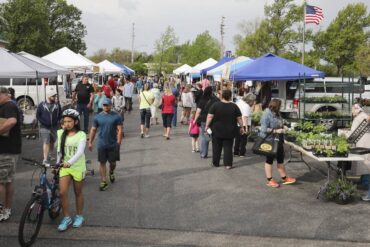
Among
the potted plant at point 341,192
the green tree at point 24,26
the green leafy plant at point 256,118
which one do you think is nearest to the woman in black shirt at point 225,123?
the green leafy plant at point 256,118

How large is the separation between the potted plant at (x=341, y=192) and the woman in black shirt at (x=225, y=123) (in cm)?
291

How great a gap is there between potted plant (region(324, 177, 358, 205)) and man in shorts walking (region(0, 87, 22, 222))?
4.71 metres

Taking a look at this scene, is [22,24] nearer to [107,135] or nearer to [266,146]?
[107,135]

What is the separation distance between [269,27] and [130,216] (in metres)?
38.5

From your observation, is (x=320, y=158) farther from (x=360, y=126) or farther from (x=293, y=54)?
(x=293, y=54)

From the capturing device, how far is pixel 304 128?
30.4 ft

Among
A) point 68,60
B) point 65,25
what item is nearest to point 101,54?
point 65,25

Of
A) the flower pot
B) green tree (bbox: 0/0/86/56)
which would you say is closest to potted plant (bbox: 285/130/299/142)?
the flower pot

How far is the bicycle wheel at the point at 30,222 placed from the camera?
17.2 ft

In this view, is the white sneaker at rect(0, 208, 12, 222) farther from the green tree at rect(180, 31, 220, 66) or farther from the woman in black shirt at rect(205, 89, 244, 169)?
the green tree at rect(180, 31, 220, 66)

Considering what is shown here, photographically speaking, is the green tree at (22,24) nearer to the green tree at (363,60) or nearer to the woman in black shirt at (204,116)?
the green tree at (363,60)

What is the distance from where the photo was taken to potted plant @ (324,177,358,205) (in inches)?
287

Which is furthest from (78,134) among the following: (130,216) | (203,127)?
(203,127)

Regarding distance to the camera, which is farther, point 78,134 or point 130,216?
point 130,216
